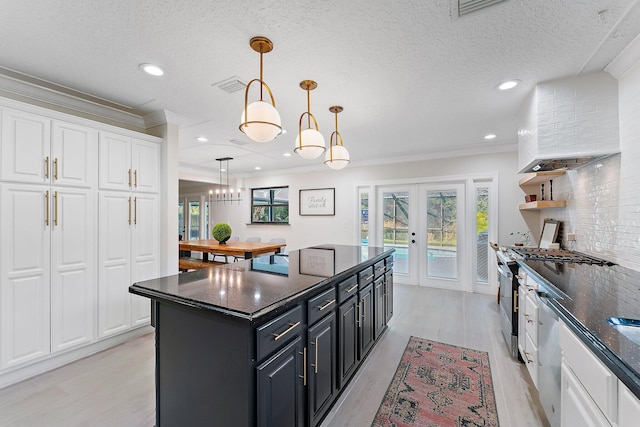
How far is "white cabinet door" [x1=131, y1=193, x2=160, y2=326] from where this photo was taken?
2979mm

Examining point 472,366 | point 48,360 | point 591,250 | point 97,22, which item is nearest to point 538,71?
point 591,250

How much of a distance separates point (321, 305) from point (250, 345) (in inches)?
23.3

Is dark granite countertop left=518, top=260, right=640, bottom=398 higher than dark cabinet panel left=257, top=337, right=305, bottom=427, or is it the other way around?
dark granite countertop left=518, top=260, right=640, bottom=398

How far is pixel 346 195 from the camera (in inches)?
237

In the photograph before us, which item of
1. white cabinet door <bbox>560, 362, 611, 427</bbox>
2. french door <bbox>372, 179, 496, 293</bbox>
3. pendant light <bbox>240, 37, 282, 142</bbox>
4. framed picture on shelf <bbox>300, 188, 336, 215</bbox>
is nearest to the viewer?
white cabinet door <bbox>560, 362, 611, 427</bbox>

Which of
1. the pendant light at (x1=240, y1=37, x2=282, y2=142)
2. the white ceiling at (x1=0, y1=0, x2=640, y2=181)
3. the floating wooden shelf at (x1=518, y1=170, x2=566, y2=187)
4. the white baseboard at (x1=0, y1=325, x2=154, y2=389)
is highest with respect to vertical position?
the white ceiling at (x1=0, y1=0, x2=640, y2=181)

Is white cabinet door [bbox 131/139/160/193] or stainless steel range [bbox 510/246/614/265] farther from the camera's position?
white cabinet door [bbox 131/139/160/193]

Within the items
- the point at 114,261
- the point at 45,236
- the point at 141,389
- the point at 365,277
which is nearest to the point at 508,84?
the point at 365,277

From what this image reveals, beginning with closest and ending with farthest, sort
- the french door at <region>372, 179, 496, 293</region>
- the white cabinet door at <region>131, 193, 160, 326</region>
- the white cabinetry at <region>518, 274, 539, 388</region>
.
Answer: the white cabinetry at <region>518, 274, 539, 388</region>
the white cabinet door at <region>131, 193, 160, 326</region>
the french door at <region>372, 179, 496, 293</region>

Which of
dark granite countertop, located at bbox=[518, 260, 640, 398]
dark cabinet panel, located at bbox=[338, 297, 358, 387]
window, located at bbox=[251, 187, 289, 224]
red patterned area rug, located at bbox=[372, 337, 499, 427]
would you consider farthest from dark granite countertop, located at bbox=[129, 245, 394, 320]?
window, located at bbox=[251, 187, 289, 224]

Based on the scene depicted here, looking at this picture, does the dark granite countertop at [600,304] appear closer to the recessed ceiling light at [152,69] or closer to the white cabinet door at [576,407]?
the white cabinet door at [576,407]

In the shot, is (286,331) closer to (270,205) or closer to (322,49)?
(322,49)

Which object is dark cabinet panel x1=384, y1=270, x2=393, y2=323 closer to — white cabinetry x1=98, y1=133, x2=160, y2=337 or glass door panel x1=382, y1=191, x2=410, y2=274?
glass door panel x1=382, y1=191, x2=410, y2=274

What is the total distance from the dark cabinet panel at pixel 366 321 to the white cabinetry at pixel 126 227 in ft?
7.85
